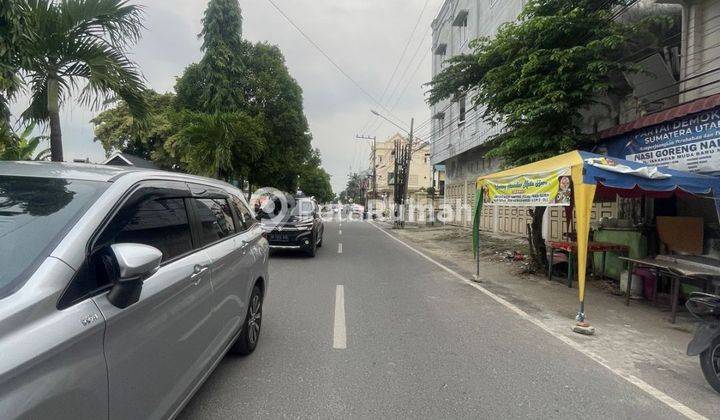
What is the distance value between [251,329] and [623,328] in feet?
16.4

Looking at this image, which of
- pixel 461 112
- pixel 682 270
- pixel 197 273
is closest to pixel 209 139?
pixel 197 273

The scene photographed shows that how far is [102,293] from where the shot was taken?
80.1 inches

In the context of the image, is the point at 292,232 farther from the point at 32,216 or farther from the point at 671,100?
the point at 32,216

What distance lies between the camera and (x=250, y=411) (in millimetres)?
3324

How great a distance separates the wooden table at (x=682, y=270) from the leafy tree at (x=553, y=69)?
2929 millimetres

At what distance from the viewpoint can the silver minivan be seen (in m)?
1.66

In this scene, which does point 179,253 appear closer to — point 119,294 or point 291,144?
point 119,294

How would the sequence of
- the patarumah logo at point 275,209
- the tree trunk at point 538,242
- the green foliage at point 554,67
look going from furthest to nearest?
the patarumah logo at point 275,209
the tree trunk at point 538,242
the green foliage at point 554,67

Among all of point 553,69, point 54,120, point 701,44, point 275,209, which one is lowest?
point 275,209

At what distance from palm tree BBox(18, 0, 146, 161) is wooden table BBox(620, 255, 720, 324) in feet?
26.8

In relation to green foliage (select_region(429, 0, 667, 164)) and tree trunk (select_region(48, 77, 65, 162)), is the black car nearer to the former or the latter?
green foliage (select_region(429, 0, 667, 164))

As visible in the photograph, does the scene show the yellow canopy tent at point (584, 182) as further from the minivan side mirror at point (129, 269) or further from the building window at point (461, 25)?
the building window at point (461, 25)

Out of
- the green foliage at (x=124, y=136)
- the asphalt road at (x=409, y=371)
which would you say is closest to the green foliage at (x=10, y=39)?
the asphalt road at (x=409, y=371)

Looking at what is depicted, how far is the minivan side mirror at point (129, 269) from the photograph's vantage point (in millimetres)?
1955
